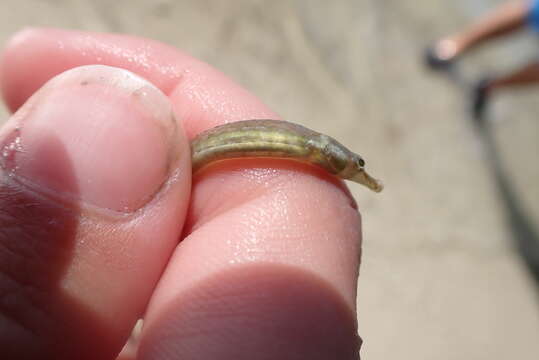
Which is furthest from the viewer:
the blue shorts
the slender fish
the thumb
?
the blue shorts

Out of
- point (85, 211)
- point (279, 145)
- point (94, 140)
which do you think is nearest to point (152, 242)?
point (85, 211)

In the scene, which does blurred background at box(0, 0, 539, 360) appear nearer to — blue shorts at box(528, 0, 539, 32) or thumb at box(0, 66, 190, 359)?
blue shorts at box(528, 0, 539, 32)

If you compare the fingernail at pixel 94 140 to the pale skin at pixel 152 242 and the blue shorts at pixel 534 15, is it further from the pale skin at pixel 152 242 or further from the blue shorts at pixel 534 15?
the blue shorts at pixel 534 15

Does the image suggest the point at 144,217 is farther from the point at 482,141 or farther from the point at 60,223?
the point at 482,141

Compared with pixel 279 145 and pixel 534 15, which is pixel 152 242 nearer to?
pixel 279 145

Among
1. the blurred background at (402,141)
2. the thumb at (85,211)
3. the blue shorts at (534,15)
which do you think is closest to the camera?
the thumb at (85,211)

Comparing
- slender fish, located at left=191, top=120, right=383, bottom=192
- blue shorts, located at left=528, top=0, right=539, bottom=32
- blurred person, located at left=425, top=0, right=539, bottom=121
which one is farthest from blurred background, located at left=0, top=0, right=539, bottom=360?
slender fish, located at left=191, top=120, right=383, bottom=192

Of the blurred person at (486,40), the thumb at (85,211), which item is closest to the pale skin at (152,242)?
the thumb at (85,211)

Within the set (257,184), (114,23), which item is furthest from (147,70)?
(114,23)
